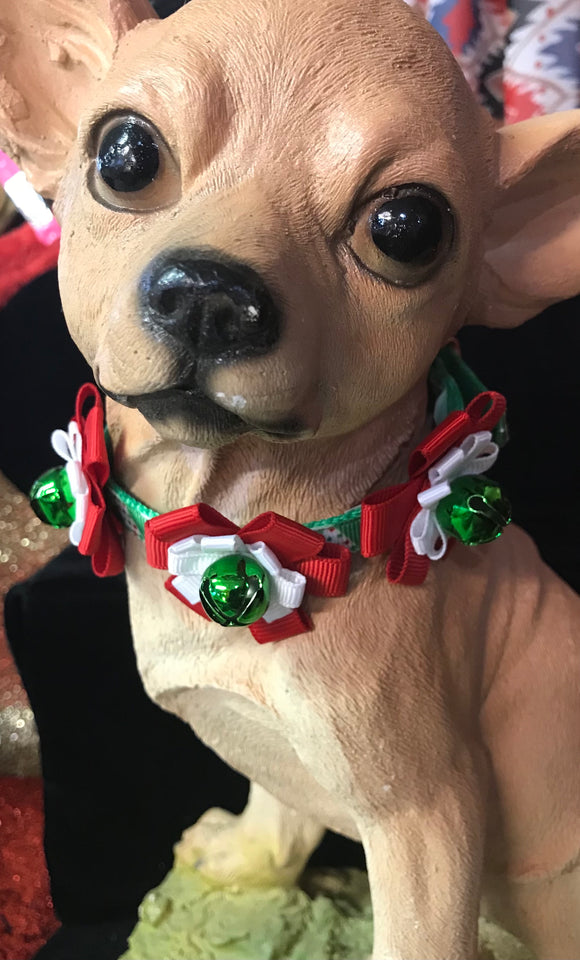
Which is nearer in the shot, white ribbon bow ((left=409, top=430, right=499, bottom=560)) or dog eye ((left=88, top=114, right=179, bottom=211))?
dog eye ((left=88, top=114, right=179, bottom=211))

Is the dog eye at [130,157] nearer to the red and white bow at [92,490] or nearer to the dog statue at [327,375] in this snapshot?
the dog statue at [327,375]

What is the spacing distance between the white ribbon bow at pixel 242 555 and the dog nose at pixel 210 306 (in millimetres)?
164

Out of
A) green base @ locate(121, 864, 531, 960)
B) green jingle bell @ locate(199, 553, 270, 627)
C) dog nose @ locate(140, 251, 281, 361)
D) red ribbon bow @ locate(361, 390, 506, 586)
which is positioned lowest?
green base @ locate(121, 864, 531, 960)

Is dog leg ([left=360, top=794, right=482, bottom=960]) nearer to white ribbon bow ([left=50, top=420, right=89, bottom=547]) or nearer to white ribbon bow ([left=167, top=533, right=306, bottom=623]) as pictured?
white ribbon bow ([left=167, top=533, right=306, bottom=623])

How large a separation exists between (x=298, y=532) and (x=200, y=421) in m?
0.12

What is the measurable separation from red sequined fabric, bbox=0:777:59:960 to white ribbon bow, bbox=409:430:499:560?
26.1 inches

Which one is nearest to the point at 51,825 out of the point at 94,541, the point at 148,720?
the point at 148,720

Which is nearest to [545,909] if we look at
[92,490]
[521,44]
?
[92,490]

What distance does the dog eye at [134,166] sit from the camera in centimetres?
48

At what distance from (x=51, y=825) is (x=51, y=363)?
0.59 metres

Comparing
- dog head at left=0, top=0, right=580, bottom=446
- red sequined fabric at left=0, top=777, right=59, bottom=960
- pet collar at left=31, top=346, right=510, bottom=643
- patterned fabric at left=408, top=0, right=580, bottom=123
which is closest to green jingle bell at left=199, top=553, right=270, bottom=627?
pet collar at left=31, top=346, right=510, bottom=643

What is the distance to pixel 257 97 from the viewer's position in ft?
1.50

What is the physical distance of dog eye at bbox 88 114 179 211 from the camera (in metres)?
0.48

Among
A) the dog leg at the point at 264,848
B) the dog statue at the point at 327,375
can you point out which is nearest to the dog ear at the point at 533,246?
the dog statue at the point at 327,375
